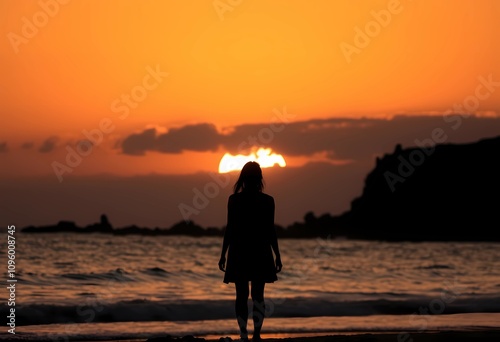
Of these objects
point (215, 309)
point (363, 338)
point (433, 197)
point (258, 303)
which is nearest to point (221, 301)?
point (215, 309)

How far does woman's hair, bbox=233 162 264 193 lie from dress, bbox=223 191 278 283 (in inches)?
2.8

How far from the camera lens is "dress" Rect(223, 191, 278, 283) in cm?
1042

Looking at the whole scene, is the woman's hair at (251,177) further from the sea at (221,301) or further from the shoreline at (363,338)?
the sea at (221,301)

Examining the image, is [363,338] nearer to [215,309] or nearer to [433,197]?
[215,309]

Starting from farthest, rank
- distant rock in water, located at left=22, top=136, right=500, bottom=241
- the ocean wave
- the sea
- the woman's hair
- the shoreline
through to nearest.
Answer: distant rock in water, located at left=22, top=136, right=500, bottom=241, the ocean wave, the sea, the shoreline, the woman's hair

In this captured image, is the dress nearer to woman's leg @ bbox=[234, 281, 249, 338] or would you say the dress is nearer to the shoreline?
woman's leg @ bbox=[234, 281, 249, 338]

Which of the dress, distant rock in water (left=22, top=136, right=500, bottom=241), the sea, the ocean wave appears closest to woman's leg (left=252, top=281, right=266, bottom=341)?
the dress

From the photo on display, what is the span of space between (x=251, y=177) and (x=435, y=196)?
111 m

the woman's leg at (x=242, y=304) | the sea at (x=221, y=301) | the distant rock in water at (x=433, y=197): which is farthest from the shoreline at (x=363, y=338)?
the distant rock in water at (x=433, y=197)

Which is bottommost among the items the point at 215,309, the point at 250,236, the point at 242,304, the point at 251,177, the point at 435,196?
the point at 215,309

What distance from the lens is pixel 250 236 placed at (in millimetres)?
10453

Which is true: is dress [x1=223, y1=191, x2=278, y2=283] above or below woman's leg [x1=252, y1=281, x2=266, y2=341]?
above

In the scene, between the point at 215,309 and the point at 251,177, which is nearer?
the point at 251,177

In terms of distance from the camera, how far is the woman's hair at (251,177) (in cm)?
1041
